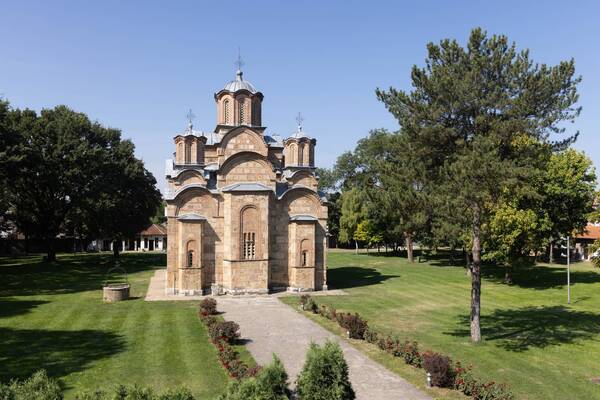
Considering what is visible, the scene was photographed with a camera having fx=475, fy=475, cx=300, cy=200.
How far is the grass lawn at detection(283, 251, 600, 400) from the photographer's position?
15.7 metres

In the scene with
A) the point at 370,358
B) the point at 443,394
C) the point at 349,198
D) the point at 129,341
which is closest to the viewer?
the point at 443,394

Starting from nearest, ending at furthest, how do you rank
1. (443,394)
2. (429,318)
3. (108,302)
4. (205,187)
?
(443,394) < (429,318) < (108,302) < (205,187)

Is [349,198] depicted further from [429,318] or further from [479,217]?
[479,217]

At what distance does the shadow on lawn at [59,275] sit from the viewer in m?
32.5

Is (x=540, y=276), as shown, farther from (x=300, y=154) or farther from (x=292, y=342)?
(x=292, y=342)

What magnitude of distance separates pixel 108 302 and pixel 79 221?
28130 mm

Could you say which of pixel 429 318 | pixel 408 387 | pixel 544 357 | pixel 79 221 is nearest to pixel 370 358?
pixel 408 387

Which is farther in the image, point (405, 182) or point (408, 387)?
point (405, 182)

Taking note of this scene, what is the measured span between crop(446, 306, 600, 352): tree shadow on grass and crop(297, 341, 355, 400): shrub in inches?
438

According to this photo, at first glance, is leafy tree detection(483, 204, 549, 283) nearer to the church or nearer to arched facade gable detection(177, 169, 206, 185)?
the church

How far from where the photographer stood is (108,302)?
27.6 meters

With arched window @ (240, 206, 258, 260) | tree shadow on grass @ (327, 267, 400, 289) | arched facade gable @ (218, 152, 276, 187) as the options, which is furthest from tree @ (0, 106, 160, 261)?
tree shadow on grass @ (327, 267, 400, 289)

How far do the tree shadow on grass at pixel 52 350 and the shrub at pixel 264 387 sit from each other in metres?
8.56

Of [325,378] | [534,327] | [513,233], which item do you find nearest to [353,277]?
[513,233]
